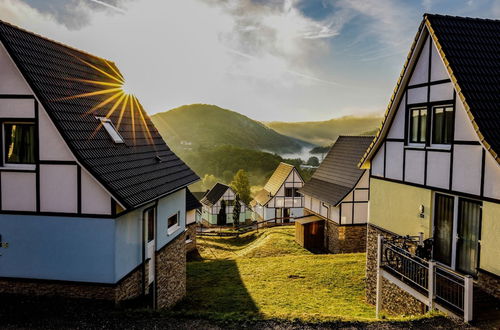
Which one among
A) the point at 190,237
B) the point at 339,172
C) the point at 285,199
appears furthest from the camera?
the point at 285,199

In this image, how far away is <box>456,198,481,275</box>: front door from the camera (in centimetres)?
877

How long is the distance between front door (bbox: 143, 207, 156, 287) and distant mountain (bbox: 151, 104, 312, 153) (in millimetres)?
138174

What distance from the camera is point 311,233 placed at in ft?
80.4

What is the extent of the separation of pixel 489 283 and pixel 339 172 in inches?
683

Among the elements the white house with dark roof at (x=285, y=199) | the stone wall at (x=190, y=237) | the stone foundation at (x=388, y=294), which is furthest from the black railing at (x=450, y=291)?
the white house with dark roof at (x=285, y=199)

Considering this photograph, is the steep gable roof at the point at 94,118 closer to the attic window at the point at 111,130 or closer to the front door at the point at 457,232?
the attic window at the point at 111,130

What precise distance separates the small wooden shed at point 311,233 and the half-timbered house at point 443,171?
12106 mm

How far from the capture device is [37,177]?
8742 mm

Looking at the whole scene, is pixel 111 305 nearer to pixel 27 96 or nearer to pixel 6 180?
pixel 6 180

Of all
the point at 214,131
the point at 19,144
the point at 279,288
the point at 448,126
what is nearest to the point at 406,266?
the point at 448,126

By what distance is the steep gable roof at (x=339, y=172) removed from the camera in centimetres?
2353

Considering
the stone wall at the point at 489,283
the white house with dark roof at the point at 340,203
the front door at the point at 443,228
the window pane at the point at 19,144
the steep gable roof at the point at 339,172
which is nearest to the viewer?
the stone wall at the point at 489,283

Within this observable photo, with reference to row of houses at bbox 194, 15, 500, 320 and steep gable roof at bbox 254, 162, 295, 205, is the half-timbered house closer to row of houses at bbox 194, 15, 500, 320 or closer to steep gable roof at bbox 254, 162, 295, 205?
row of houses at bbox 194, 15, 500, 320

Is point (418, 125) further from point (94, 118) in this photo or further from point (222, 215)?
point (222, 215)
